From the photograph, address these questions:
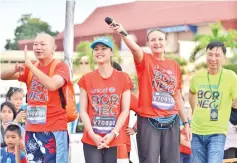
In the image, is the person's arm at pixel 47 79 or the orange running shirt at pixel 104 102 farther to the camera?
the orange running shirt at pixel 104 102

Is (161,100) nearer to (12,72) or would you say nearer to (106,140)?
(106,140)

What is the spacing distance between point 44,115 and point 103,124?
22.7 inches

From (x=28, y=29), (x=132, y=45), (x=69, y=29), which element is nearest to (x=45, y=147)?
(x=132, y=45)

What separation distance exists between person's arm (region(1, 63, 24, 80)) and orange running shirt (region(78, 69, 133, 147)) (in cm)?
62

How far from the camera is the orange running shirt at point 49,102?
4922 mm

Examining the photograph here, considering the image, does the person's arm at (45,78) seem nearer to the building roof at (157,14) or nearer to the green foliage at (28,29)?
the building roof at (157,14)

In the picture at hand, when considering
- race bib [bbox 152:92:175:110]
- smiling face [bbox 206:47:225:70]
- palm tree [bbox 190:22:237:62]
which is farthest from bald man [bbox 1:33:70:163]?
palm tree [bbox 190:22:237:62]

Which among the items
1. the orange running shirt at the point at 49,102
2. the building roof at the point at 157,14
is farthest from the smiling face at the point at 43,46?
the building roof at the point at 157,14

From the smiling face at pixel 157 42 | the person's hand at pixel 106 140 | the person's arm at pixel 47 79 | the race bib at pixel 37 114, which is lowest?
the person's hand at pixel 106 140

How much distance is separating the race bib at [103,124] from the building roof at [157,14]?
124 feet

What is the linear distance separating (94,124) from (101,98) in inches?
9.5

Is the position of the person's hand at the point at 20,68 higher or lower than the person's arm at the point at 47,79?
higher

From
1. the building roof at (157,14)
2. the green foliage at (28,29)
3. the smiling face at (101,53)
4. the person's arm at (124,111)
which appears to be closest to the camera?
the person's arm at (124,111)

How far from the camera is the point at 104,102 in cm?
477
